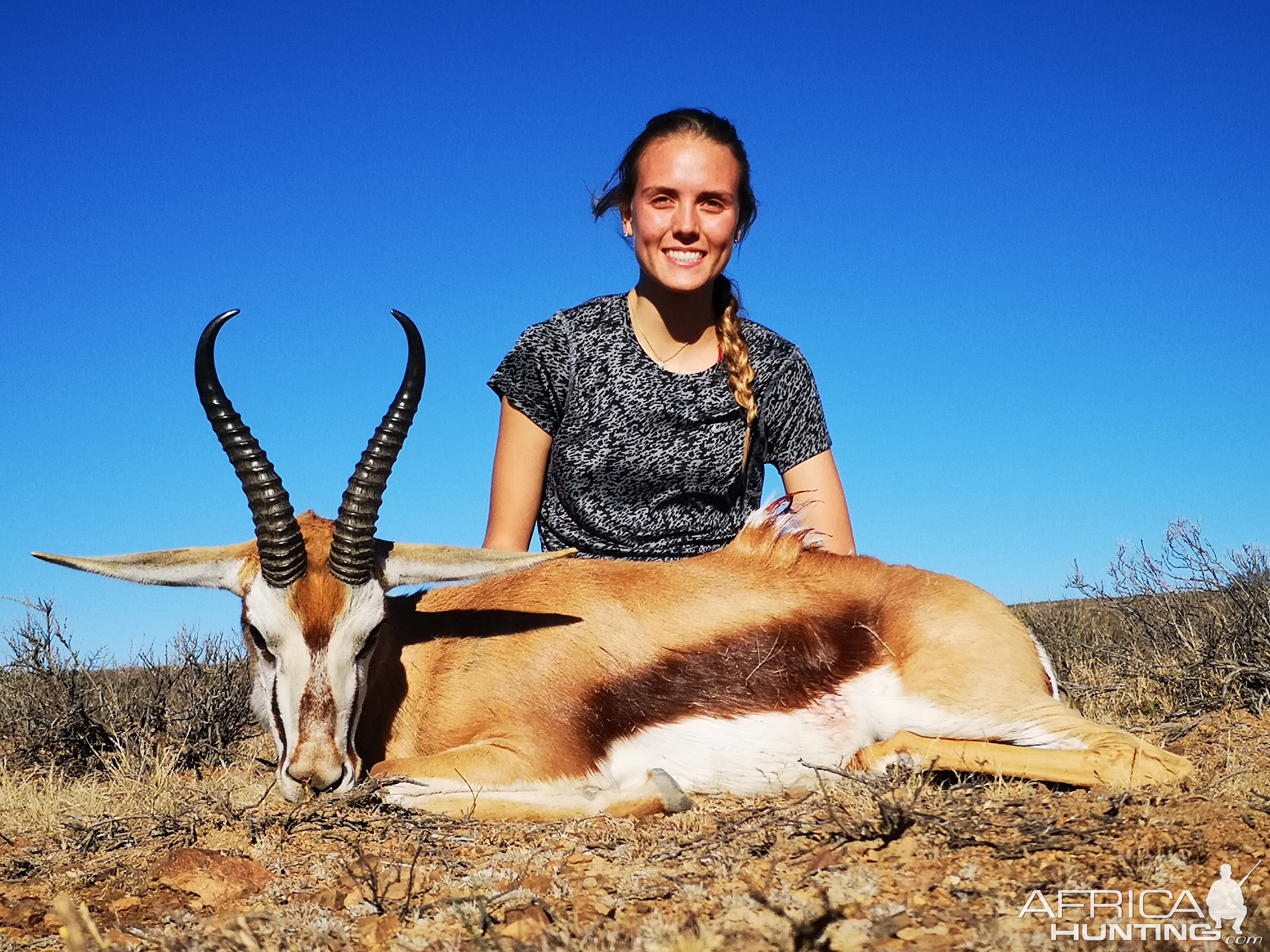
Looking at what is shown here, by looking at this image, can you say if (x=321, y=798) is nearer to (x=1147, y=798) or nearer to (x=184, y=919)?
(x=184, y=919)

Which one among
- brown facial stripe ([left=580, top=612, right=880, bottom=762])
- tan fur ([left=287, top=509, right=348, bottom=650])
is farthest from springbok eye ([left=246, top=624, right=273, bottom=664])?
brown facial stripe ([left=580, top=612, right=880, bottom=762])

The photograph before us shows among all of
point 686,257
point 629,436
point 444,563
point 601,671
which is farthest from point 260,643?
point 686,257

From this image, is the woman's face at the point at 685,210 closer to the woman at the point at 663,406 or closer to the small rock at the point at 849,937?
the woman at the point at 663,406

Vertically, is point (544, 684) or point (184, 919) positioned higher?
point (544, 684)

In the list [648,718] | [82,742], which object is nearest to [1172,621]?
[648,718]

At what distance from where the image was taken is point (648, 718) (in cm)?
504

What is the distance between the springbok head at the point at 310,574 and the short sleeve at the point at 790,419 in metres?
2.58

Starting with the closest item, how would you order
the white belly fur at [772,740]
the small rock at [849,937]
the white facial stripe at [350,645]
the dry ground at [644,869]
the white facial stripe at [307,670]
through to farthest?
the small rock at [849,937] < the dry ground at [644,869] < the white facial stripe at [307,670] < the white facial stripe at [350,645] < the white belly fur at [772,740]

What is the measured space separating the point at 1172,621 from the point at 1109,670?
843 mm

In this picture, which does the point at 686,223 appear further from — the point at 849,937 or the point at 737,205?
the point at 849,937

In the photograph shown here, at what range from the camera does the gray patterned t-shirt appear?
262 inches

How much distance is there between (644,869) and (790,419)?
13.8 ft

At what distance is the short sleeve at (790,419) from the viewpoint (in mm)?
7062

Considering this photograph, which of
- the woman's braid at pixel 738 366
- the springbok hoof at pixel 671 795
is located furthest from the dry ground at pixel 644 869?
the woman's braid at pixel 738 366
